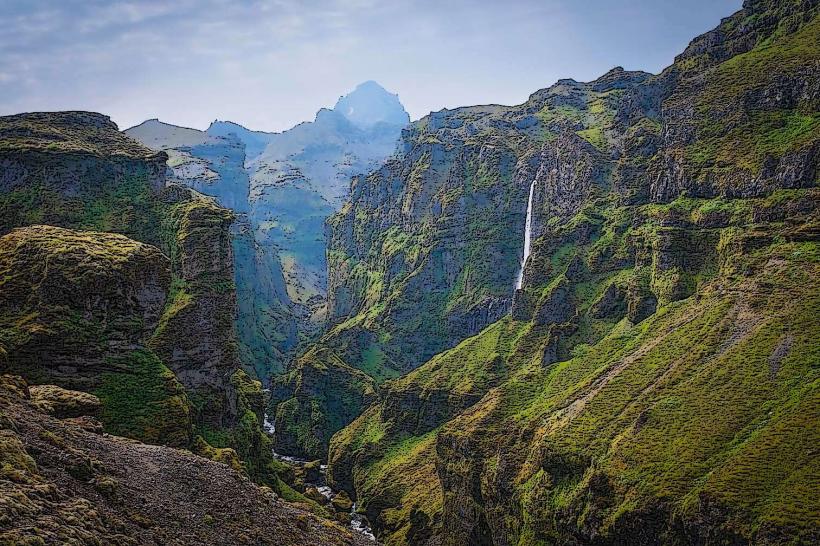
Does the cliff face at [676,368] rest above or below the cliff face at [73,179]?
below

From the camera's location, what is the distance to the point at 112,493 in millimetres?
50031

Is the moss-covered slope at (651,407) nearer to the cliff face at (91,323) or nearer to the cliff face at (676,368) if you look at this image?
Answer: the cliff face at (676,368)

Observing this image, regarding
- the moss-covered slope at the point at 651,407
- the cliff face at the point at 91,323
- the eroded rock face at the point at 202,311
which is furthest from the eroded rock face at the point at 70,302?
the moss-covered slope at the point at 651,407

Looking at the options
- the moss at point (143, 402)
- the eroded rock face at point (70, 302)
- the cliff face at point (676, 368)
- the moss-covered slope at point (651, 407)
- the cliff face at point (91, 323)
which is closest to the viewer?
the eroded rock face at point (70, 302)

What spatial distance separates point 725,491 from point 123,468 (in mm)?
68977

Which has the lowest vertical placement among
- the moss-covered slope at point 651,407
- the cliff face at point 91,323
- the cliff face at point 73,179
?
the moss-covered slope at point 651,407

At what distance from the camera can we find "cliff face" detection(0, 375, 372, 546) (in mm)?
39531

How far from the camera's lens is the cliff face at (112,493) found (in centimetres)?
3953

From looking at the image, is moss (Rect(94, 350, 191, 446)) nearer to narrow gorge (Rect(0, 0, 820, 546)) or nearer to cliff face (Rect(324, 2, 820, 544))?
narrow gorge (Rect(0, 0, 820, 546))

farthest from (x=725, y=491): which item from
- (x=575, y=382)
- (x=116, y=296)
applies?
(x=116, y=296)

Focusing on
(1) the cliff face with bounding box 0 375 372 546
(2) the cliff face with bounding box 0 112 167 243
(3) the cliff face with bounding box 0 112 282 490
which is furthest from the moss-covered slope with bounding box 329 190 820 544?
(2) the cliff face with bounding box 0 112 167 243

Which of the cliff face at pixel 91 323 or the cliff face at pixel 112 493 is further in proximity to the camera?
the cliff face at pixel 91 323

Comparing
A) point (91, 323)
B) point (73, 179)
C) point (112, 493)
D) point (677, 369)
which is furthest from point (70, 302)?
point (677, 369)

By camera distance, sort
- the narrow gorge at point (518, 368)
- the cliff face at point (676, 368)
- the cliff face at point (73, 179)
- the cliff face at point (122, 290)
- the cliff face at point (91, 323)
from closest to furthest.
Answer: the narrow gorge at point (518, 368) < the cliff face at point (91, 323) < the cliff face at point (122, 290) < the cliff face at point (676, 368) < the cliff face at point (73, 179)
